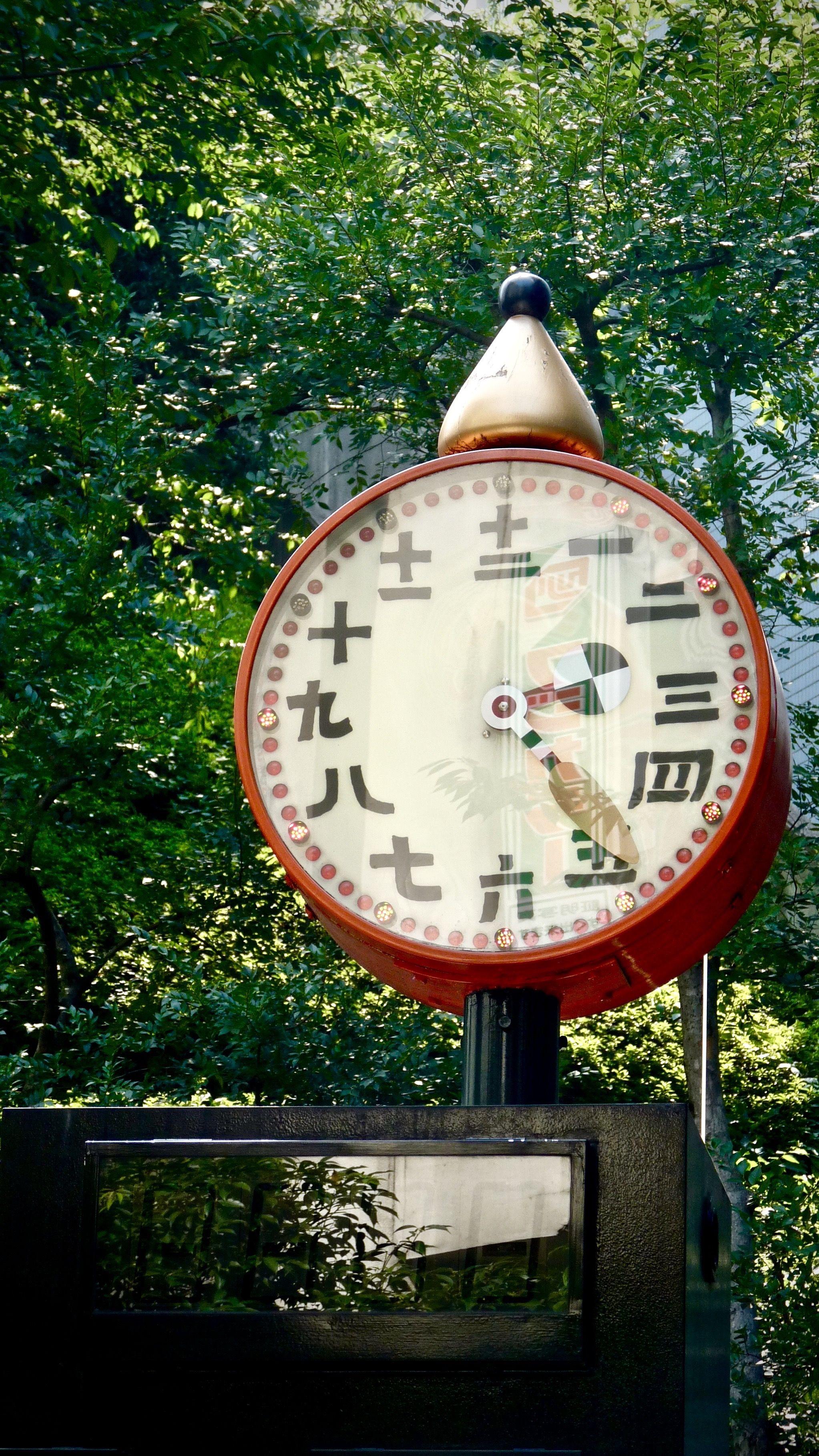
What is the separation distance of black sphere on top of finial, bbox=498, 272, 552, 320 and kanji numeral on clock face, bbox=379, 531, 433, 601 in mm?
521

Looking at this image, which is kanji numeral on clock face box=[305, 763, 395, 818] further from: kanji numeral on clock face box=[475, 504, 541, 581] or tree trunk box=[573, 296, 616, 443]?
tree trunk box=[573, 296, 616, 443]

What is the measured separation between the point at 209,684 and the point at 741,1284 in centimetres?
425

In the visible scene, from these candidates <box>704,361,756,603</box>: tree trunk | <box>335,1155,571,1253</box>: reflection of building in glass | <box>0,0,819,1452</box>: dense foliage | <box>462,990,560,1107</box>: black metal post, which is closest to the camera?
<box>335,1155,571,1253</box>: reflection of building in glass

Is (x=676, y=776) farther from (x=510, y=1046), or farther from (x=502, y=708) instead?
(x=510, y=1046)

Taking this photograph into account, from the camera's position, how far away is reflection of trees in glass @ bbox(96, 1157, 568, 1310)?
150cm

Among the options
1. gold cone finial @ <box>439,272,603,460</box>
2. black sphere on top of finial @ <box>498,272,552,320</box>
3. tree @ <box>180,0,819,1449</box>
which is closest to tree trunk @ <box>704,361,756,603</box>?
tree @ <box>180,0,819,1449</box>

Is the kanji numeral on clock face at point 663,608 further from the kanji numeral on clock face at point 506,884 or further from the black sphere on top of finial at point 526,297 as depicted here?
the black sphere on top of finial at point 526,297

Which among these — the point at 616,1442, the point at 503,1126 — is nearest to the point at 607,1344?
the point at 616,1442

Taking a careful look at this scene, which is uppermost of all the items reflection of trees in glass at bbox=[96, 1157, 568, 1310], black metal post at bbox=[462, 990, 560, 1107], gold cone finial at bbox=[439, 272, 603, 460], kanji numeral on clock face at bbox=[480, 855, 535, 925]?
gold cone finial at bbox=[439, 272, 603, 460]

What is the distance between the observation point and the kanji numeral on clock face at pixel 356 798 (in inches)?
76.9

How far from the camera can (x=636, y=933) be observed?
1.82 meters

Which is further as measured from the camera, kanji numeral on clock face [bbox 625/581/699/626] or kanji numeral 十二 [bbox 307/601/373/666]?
kanji numeral 十二 [bbox 307/601/373/666]

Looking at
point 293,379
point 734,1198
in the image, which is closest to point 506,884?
point 734,1198

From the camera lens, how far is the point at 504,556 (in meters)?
2.04
